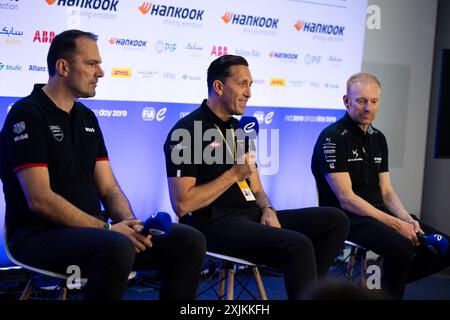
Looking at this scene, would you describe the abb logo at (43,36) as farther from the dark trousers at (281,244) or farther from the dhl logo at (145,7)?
the dark trousers at (281,244)

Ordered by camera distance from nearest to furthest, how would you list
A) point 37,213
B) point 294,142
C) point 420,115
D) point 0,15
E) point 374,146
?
point 37,213, point 0,15, point 374,146, point 294,142, point 420,115

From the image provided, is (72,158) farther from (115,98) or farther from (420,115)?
(420,115)

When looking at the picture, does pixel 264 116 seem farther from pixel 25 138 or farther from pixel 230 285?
pixel 25 138

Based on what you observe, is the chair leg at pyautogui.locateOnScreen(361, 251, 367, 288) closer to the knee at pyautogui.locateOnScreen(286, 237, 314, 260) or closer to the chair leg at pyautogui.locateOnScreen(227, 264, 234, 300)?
the knee at pyautogui.locateOnScreen(286, 237, 314, 260)

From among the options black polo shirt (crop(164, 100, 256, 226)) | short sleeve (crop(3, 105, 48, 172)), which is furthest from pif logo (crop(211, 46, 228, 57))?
short sleeve (crop(3, 105, 48, 172))

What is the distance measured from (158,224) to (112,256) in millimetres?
237

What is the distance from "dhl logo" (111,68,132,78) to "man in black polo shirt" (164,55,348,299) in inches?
36.8

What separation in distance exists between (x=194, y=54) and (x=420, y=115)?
7.70ft

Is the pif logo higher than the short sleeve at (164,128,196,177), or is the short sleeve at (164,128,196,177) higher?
the pif logo

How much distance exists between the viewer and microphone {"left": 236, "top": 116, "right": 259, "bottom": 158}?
11.0 ft

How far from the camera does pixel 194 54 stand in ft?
15.0
